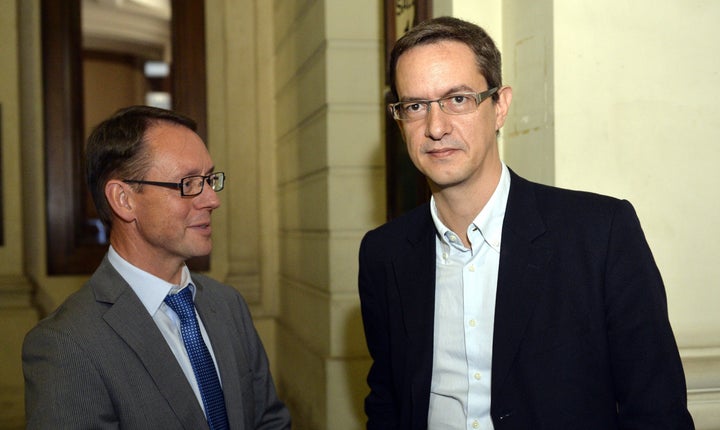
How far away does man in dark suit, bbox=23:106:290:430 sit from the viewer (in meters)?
1.67

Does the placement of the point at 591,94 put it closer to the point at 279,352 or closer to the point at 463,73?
the point at 463,73

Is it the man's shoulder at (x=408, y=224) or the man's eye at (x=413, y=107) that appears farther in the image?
the man's shoulder at (x=408, y=224)

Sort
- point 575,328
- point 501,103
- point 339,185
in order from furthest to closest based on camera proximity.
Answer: point 339,185
point 501,103
point 575,328

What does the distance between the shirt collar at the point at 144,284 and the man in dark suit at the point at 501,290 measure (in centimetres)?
63

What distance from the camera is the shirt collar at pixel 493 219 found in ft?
5.86

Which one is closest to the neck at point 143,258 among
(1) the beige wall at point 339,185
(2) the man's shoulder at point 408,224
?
(2) the man's shoulder at point 408,224

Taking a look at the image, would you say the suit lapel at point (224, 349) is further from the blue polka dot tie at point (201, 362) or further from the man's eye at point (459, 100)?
the man's eye at point (459, 100)

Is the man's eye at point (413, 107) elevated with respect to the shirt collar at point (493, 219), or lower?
elevated

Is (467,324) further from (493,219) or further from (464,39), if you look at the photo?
(464,39)

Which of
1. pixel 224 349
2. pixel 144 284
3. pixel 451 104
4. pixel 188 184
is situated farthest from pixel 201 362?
pixel 451 104

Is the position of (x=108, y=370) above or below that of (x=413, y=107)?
below

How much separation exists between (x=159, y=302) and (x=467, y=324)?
814 mm

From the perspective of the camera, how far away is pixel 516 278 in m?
1.72

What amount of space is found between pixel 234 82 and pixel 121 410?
544 centimetres
